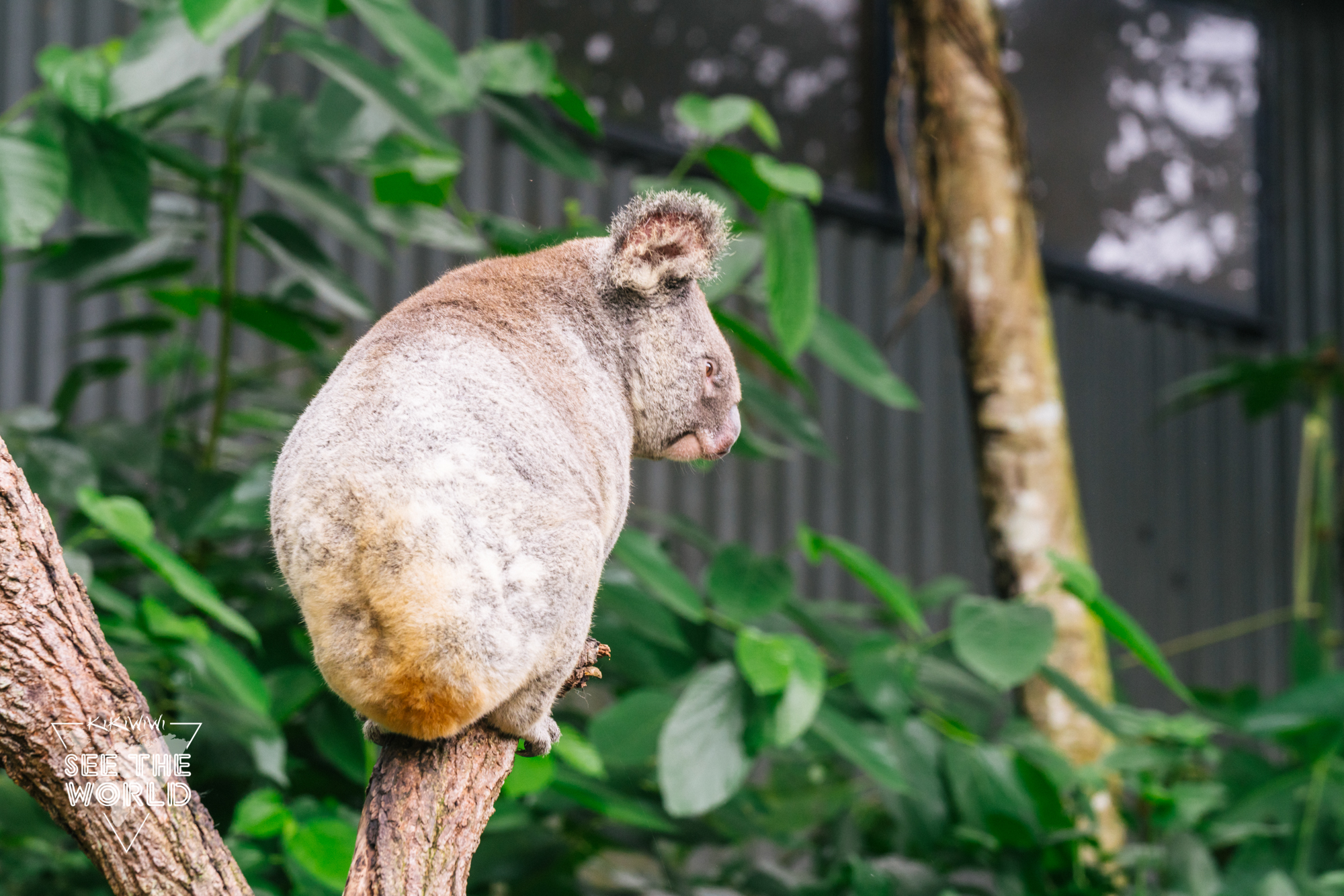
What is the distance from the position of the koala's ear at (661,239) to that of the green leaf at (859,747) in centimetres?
123

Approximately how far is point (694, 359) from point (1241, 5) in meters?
6.43

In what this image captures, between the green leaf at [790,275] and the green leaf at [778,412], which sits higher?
the green leaf at [790,275]

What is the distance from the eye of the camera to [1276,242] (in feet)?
21.4

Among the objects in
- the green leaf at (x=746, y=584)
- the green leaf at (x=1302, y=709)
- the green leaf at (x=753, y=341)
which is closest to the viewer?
the green leaf at (x=753, y=341)

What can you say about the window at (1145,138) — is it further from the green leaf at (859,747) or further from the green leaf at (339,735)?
the green leaf at (339,735)

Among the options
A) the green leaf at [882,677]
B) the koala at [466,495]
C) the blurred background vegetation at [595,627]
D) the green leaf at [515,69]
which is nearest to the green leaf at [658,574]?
the blurred background vegetation at [595,627]

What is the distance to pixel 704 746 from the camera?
2.04 meters

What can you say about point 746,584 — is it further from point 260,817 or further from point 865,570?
point 260,817

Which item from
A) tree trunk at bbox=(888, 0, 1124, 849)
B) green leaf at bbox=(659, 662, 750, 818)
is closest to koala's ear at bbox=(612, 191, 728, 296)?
green leaf at bbox=(659, 662, 750, 818)

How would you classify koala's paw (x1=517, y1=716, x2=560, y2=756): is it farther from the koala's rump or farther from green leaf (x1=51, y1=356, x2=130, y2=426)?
green leaf (x1=51, y1=356, x2=130, y2=426)

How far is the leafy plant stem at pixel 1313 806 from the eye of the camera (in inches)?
104

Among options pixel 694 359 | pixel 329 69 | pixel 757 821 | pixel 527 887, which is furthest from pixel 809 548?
pixel 329 69

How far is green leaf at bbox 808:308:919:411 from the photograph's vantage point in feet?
8.04

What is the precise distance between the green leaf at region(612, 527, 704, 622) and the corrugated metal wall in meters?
A: 2.43
